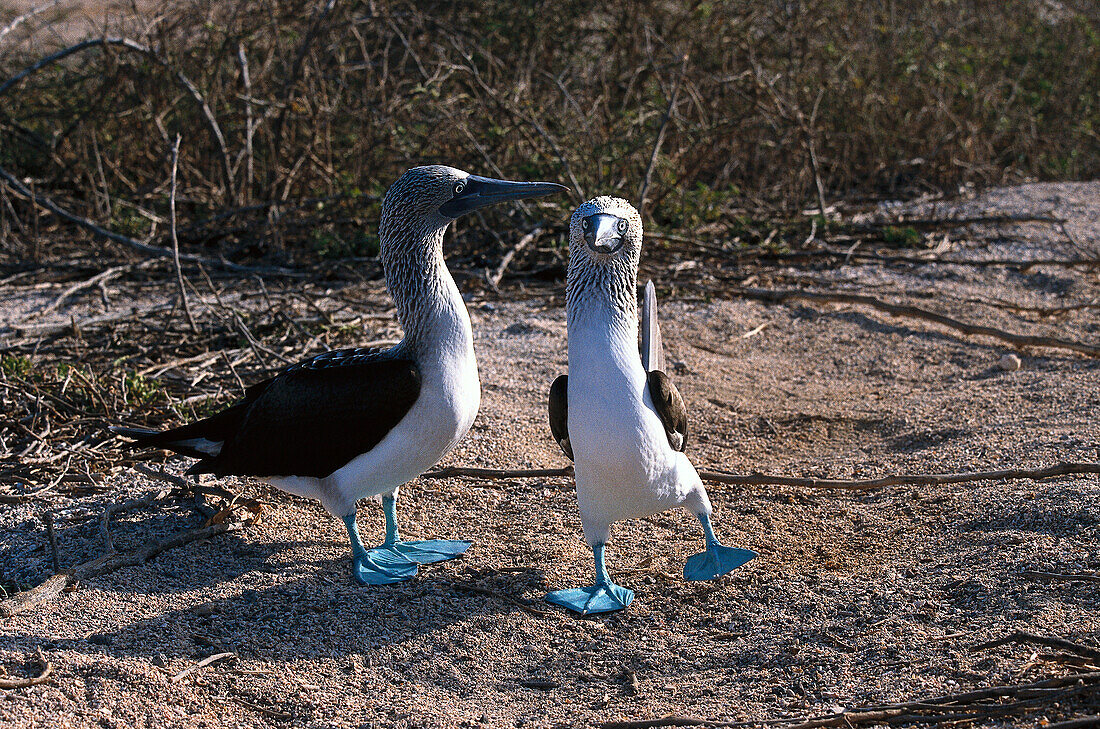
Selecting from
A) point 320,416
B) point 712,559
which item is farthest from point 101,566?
point 712,559

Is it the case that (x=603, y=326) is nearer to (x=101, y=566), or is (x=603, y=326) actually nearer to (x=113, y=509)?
(x=101, y=566)

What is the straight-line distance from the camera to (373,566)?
143 inches

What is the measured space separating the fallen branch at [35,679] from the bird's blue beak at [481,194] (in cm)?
188

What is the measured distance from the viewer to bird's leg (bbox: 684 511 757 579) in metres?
3.53

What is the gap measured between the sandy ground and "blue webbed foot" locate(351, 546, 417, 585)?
4 cm

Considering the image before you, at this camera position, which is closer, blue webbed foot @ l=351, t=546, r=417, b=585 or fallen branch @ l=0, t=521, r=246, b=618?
fallen branch @ l=0, t=521, r=246, b=618

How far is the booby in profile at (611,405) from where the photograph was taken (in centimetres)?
321

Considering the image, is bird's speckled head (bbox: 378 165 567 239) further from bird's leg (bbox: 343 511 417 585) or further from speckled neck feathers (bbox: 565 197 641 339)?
bird's leg (bbox: 343 511 417 585)

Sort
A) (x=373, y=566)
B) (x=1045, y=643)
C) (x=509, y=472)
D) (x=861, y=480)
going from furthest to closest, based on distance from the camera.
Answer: (x=509, y=472) → (x=861, y=480) → (x=373, y=566) → (x=1045, y=643)

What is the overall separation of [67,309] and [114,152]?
95.9 inches

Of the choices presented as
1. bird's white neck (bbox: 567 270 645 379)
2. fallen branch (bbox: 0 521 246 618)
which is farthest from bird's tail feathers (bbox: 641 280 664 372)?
fallen branch (bbox: 0 521 246 618)

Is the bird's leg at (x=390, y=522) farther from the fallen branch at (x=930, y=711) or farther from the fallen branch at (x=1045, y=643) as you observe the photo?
the fallen branch at (x=1045, y=643)

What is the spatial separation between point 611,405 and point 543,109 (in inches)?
194

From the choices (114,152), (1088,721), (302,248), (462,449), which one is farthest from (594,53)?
(1088,721)
